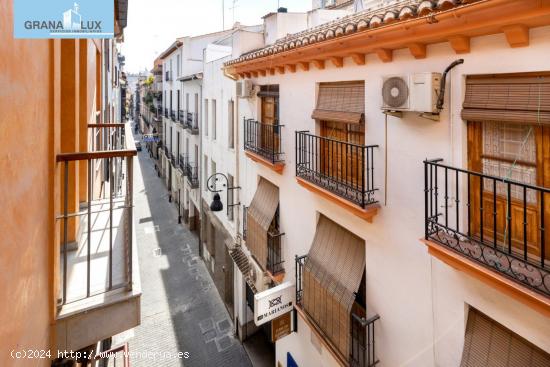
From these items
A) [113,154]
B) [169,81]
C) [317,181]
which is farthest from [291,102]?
[169,81]

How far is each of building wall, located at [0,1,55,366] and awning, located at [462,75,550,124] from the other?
424 centimetres

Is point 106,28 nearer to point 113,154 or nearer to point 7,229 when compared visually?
point 113,154

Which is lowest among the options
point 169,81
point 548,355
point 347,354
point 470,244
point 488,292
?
point 347,354

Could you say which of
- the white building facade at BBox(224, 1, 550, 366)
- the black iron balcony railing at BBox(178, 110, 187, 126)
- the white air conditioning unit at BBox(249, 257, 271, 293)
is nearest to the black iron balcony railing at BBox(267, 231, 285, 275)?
the white building facade at BBox(224, 1, 550, 366)

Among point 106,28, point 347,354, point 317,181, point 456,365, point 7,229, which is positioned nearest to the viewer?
point 7,229

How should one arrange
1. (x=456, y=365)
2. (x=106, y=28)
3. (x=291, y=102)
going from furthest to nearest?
(x=291, y=102) < (x=456, y=365) < (x=106, y=28)

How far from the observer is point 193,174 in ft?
63.6

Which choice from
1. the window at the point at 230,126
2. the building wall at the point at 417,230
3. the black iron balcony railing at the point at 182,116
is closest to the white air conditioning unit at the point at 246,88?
the window at the point at 230,126

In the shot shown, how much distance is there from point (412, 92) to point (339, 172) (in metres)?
2.55

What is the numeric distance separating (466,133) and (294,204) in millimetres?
4600

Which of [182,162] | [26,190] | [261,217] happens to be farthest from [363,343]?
[182,162]

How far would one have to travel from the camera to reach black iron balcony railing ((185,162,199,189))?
18938mm

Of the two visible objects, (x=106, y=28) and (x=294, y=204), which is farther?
(x=294, y=204)

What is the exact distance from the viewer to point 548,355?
326cm
